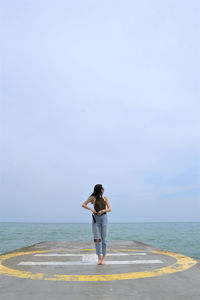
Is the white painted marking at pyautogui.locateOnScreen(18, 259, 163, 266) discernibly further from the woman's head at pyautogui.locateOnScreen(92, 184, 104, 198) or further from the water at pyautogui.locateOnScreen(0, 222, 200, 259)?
the water at pyautogui.locateOnScreen(0, 222, 200, 259)

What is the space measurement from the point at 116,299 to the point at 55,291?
3.57 ft

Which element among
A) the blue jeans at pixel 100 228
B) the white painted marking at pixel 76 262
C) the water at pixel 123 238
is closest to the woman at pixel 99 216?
the blue jeans at pixel 100 228

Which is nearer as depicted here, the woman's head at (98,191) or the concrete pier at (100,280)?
the concrete pier at (100,280)

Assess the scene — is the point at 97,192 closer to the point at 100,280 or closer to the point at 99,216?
the point at 99,216

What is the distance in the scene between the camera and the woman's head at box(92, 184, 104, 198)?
7.17m

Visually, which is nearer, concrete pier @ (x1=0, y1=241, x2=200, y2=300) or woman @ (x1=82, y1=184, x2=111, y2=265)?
concrete pier @ (x1=0, y1=241, x2=200, y2=300)

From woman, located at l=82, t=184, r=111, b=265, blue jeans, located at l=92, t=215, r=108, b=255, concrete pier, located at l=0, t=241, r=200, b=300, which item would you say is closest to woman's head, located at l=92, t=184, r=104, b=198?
woman, located at l=82, t=184, r=111, b=265

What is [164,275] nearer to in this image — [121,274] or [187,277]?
[187,277]

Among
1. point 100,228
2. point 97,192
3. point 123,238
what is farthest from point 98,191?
point 123,238

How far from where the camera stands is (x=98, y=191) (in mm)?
7191

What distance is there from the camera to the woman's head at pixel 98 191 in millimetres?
7171

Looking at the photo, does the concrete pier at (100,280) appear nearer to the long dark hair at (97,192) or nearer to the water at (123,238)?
the long dark hair at (97,192)

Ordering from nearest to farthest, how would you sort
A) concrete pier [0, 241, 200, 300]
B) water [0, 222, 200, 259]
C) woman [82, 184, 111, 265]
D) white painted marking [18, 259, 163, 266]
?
concrete pier [0, 241, 200, 300]
woman [82, 184, 111, 265]
white painted marking [18, 259, 163, 266]
water [0, 222, 200, 259]

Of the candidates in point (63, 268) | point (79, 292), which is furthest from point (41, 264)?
point (79, 292)
